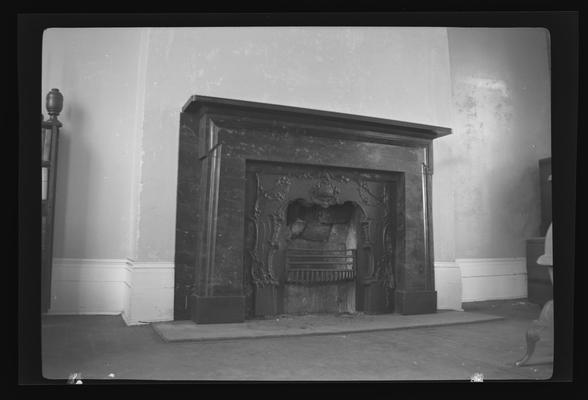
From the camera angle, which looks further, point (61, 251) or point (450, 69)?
point (450, 69)

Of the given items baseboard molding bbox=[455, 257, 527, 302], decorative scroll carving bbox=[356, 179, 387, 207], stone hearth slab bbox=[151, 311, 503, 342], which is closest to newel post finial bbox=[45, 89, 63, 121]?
stone hearth slab bbox=[151, 311, 503, 342]

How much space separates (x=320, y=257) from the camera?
2725 millimetres

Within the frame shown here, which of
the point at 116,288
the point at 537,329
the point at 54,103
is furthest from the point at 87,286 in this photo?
the point at 537,329

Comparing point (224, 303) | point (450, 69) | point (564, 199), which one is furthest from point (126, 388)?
point (450, 69)

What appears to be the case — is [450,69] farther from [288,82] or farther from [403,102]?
[288,82]

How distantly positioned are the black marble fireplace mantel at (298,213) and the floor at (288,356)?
1.41 feet

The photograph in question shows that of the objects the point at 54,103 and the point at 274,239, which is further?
the point at 274,239

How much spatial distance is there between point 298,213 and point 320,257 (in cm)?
29

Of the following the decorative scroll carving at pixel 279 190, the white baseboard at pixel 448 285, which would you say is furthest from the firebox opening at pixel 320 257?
the white baseboard at pixel 448 285

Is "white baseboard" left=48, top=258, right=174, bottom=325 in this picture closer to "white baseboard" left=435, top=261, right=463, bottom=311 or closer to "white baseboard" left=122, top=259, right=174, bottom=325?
"white baseboard" left=122, top=259, right=174, bottom=325

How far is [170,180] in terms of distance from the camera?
8.39ft

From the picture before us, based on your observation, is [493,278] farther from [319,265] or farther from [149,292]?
[149,292]

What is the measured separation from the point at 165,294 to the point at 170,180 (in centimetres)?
61

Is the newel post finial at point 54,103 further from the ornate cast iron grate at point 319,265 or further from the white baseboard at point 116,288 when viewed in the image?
the ornate cast iron grate at point 319,265
